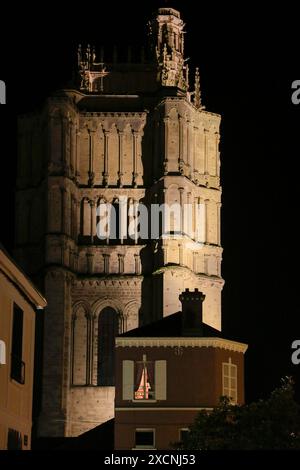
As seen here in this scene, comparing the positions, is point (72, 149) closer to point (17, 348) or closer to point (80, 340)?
point (80, 340)

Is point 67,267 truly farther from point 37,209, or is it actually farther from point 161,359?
point 161,359

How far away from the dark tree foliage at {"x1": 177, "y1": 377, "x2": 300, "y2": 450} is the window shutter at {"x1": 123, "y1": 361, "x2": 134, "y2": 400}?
11460mm

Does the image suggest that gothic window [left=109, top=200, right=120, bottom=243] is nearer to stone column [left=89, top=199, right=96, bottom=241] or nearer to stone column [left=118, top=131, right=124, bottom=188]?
stone column [left=89, top=199, right=96, bottom=241]

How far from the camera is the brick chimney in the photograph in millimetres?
54156

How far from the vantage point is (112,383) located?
259 ft

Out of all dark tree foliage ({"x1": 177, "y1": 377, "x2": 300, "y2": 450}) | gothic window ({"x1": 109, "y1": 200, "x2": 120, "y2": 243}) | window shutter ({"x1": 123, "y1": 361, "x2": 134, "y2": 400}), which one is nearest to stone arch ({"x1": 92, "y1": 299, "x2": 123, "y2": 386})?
gothic window ({"x1": 109, "y1": 200, "x2": 120, "y2": 243})

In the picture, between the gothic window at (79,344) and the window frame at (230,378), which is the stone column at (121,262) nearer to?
the gothic window at (79,344)

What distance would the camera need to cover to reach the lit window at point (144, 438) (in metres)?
52.0

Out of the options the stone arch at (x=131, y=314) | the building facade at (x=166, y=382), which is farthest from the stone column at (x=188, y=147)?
the building facade at (x=166, y=382)

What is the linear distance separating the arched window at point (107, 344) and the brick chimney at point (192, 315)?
23.5 meters

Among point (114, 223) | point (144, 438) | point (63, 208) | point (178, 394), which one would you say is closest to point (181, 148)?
point (114, 223)

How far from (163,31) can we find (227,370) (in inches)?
1625

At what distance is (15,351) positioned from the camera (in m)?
31.1
